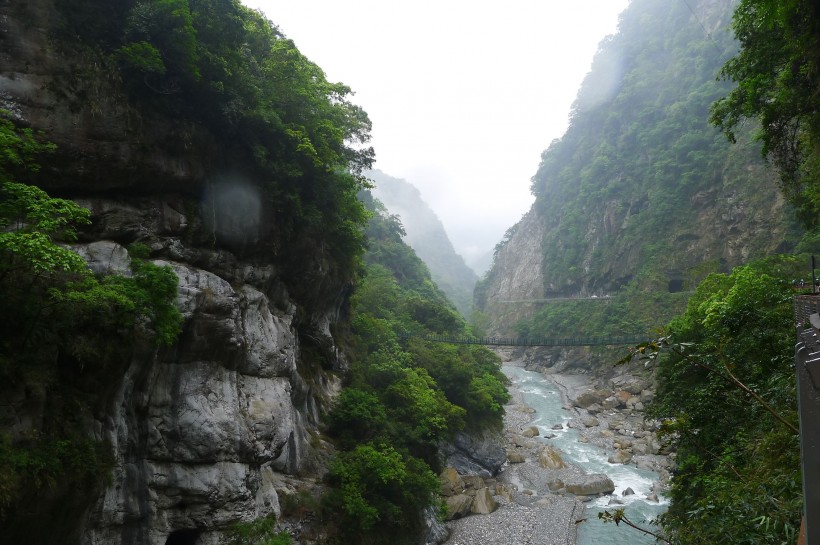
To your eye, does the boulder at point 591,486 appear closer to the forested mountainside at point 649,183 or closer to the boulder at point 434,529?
the boulder at point 434,529

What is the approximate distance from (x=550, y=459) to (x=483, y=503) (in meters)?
4.70

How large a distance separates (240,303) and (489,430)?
10763 mm

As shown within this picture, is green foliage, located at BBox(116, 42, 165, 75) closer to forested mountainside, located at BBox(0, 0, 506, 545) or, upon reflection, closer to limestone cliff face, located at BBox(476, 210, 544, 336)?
forested mountainside, located at BBox(0, 0, 506, 545)

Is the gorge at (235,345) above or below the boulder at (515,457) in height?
above

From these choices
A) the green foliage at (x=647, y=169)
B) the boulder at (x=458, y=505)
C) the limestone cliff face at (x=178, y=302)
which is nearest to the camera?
the limestone cliff face at (x=178, y=302)

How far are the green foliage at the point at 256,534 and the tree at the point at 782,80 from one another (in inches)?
343

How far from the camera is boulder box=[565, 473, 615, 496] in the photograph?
1303cm

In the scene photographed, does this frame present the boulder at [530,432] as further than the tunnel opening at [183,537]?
Yes

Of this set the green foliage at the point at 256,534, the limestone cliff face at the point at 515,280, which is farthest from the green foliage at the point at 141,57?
the limestone cliff face at the point at 515,280

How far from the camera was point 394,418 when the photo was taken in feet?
36.8

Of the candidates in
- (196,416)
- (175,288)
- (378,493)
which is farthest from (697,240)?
(175,288)

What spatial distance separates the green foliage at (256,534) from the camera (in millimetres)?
6324

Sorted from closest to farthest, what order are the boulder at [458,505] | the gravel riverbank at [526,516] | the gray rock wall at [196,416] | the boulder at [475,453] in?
the gray rock wall at [196,416]
the gravel riverbank at [526,516]
the boulder at [458,505]
the boulder at [475,453]

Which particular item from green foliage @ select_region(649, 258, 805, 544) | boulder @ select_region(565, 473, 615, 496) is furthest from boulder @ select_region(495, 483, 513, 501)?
green foliage @ select_region(649, 258, 805, 544)
